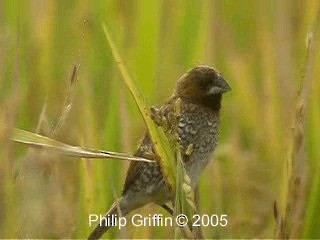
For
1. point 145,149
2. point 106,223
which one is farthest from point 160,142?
point 106,223

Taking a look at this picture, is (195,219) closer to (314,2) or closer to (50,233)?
(50,233)

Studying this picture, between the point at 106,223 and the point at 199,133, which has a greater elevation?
the point at 199,133

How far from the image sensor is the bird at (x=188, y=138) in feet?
4.04

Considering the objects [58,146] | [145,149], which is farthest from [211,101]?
[58,146]

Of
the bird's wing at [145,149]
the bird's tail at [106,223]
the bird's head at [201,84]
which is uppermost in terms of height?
the bird's head at [201,84]

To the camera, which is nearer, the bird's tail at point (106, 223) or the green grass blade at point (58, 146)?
the green grass blade at point (58, 146)

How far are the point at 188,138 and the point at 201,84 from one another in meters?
0.09

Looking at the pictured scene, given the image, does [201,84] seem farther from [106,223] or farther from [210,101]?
[106,223]

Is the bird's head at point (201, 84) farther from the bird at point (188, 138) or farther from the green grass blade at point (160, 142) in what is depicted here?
the green grass blade at point (160, 142)

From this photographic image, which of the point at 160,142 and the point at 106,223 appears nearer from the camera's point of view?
the point at 160,142

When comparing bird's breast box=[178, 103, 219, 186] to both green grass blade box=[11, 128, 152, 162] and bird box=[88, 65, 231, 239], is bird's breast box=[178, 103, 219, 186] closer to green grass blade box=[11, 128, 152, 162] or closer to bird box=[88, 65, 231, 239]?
bird box=[88, 65, 231, 239]

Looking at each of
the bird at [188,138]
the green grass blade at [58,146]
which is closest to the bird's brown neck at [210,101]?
the bird at [188,138]

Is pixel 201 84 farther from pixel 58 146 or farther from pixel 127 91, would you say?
pixel 58 146

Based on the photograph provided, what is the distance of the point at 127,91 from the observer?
4.05 feet
